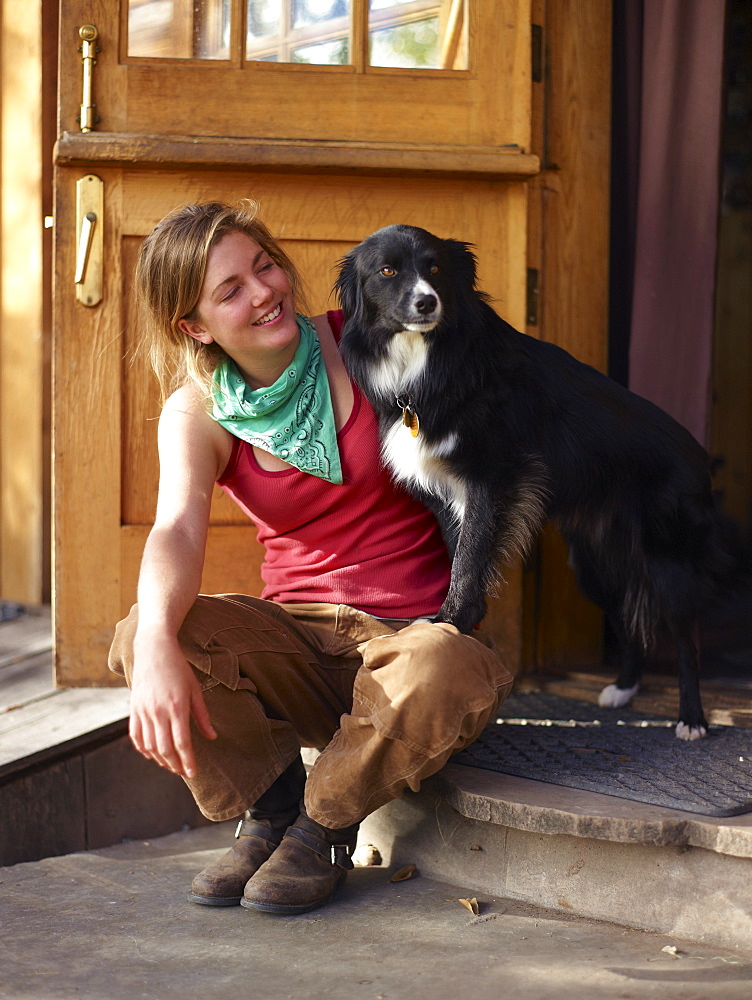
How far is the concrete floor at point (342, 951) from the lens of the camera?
147 cm

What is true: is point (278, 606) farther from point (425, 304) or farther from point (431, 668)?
point (425, 304)

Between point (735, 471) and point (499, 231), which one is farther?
point (735, 471)

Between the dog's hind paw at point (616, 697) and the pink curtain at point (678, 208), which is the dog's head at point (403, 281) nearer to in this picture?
the pink curtain at point (678, 208)

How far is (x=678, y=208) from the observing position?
2.61 metres

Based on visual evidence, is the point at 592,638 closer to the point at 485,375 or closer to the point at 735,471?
the point at 485,375

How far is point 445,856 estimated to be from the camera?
6.29 ft

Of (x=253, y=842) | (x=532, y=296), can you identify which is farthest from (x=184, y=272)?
(x=253, y=842)

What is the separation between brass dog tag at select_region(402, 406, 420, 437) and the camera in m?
2.04

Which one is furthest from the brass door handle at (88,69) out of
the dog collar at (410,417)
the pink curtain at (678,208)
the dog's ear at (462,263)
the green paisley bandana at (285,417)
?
the pink curtain at (678,208)

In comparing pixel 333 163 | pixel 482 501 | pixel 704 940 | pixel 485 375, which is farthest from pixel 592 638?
pixel 333 163

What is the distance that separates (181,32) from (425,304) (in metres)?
1.07

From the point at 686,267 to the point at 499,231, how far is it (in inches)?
20.1

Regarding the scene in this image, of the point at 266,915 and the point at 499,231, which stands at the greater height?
the point at 499,231

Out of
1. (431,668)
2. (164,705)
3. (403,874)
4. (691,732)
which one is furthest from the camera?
(691,732)
